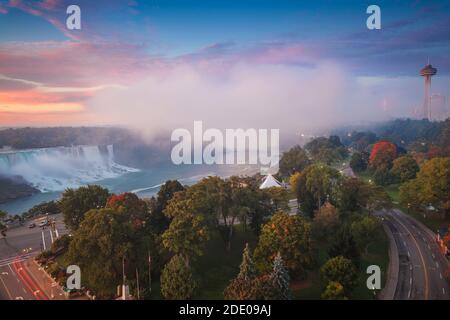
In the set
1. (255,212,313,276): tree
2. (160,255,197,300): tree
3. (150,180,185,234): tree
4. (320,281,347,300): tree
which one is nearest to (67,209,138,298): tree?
(160,255,197,300): tree

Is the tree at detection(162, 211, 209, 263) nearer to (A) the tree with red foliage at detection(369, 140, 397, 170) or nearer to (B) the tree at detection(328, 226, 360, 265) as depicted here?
(B) the tree at detection(328, 226, 360, 265)

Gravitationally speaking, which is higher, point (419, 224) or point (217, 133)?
point (217, 133)

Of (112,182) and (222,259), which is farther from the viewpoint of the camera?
(112,182)

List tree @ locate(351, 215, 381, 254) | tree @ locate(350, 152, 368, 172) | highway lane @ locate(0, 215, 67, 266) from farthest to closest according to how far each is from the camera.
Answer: tree @ locate(350, 152, 368, 172) < highway lane @ locate(0, 215, 67, 266) < tree @ locate(351, 215, 381, 254)

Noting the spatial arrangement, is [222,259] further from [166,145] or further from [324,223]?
[166,145]
